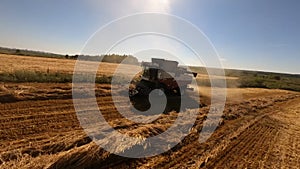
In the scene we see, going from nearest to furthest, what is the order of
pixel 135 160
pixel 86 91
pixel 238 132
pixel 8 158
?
pixel 8 158 → pixel 135 160 → pixel 238 132 → pixel 86 91

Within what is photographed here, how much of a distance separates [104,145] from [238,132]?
5.20m

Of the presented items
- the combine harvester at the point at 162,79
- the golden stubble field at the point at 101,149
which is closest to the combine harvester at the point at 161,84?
the combine harvester at the point at 162,79

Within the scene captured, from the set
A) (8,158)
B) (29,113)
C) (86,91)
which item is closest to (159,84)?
(86,91)

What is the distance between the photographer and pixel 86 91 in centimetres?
1251

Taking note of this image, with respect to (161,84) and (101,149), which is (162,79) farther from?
(101,149)

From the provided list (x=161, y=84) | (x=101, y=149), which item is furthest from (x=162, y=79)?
(x=101, y=149)

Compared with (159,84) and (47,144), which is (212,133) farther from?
(159,84)

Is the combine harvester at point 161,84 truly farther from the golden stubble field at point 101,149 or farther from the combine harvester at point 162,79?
the golden stubble field at point 101,149

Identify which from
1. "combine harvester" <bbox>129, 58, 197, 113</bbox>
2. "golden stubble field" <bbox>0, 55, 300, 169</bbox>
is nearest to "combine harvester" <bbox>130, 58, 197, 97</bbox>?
"combine harvester" <bbox>129, 58, 197, 113</bbox>

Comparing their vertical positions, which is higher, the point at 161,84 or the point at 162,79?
the point at 162,79

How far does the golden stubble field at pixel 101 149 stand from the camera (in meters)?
5.37

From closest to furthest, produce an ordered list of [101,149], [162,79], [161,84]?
[101,149] < [162,79] < [161,84]

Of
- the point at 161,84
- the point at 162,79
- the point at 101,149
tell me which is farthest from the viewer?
the point at 161,84

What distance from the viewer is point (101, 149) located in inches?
226
